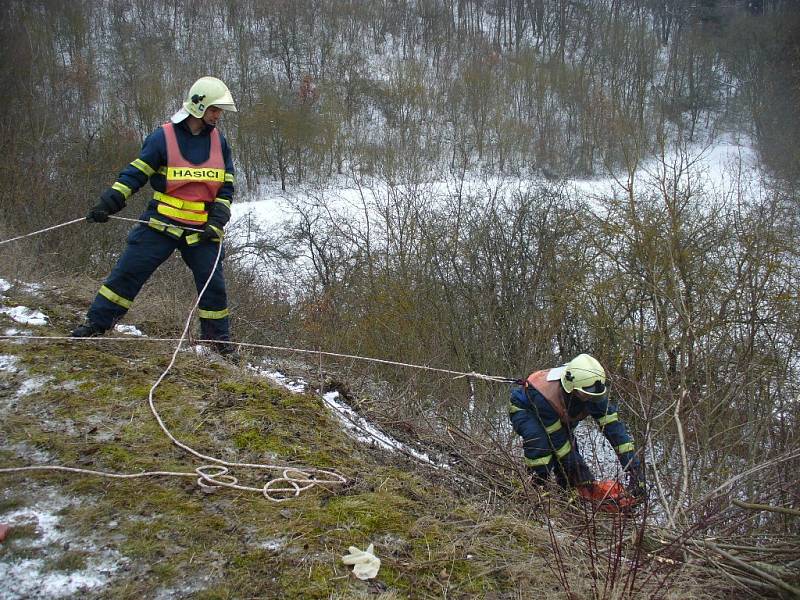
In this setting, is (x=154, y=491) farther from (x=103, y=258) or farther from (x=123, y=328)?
(x=103, y=258)

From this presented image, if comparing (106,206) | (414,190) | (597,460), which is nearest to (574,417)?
(597,460)

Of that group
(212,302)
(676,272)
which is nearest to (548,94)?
(676,272)

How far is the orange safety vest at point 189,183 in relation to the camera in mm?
4094

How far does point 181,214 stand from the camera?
4172 mm

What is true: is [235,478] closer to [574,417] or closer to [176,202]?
[176,202]

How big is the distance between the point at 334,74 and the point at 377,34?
226 inches

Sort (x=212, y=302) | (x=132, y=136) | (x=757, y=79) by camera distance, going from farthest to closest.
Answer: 1. (x=757, y=79)
2. (x=132, y=136)
3. (x=212, y=302)

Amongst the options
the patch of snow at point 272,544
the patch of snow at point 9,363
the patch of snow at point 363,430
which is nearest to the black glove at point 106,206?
the patch of snow at point 9,363

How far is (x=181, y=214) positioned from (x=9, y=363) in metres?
1.40

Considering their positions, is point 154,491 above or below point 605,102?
below

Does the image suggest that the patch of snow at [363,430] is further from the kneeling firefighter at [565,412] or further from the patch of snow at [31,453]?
the patch of snow at [31,453]

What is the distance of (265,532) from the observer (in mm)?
2289

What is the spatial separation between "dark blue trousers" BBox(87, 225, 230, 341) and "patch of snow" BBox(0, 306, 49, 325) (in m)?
0.50

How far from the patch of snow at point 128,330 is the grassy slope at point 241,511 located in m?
0.85
